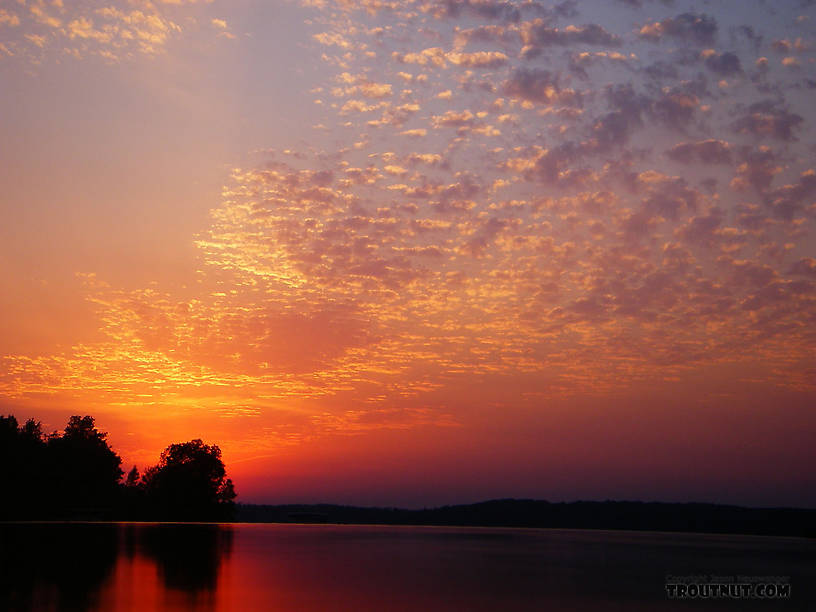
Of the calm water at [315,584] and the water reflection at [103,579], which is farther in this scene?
the calm water at [315,584]

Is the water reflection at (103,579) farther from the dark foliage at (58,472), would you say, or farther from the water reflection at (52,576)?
the dark foliage at (58,472)

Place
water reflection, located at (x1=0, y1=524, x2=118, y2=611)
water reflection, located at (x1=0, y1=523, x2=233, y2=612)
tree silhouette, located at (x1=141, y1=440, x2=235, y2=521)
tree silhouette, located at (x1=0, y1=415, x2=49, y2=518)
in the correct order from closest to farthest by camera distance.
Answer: water reflection, located at (x1=0, y1=524, x2=118, y2=611)
water reflection, located at (x1=0, y1=523, x2=233, y2=612)
tree silhouette, located at (x1=0, y1=415, x2=49, y2=518)
tree silhouette, located at (x1=141, y1=440, x2=235, y2=521)

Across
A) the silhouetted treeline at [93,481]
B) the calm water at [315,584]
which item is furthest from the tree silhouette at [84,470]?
the calm water at [315,584]

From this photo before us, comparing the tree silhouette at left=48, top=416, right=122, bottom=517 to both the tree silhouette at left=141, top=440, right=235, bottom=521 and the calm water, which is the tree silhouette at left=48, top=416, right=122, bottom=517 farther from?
the calm water

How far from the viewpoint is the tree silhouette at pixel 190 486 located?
16575cm

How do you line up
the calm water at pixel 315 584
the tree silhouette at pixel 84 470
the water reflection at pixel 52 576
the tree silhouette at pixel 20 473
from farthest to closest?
the tree silhouette at pixel 84 470 → the tree silhouette at pixel 20 473 → the calm water at pixel 315 584 → the water reflection at pixel 52 576

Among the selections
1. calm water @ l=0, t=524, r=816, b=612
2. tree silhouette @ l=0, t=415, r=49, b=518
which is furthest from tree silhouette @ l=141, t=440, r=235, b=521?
calm water @ l=0, t=524, r=816, b=612

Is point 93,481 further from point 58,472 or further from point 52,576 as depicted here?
point 52,576

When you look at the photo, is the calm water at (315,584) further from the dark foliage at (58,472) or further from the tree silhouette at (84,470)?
the tree silhouette at (84,470)

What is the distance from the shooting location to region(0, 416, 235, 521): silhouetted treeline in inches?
4751

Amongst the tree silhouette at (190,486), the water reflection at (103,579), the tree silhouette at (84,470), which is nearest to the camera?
Answer: the water reflection at (103,579)

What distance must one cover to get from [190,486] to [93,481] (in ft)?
89.1

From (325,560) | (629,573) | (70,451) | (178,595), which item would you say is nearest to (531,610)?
(178,595)

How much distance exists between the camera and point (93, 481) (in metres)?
143
